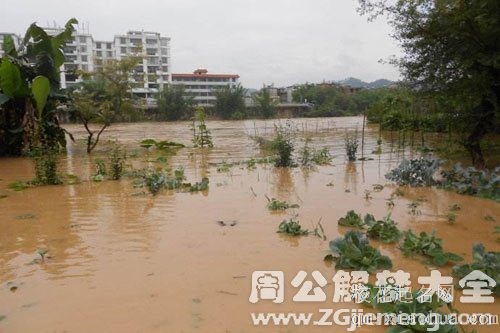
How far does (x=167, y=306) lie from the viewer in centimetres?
293

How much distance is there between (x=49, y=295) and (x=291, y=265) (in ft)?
6.37

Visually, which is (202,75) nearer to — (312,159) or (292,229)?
(312,159)

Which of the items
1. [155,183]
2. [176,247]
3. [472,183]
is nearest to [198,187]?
[155,183]

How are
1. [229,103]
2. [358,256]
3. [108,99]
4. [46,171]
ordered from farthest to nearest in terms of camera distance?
[229,103], [108,99], [46,171], [358,256]

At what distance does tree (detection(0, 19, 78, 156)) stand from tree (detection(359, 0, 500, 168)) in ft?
25.7

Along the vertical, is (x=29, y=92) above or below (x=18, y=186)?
above

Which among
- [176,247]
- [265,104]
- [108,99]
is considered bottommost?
[176,247]

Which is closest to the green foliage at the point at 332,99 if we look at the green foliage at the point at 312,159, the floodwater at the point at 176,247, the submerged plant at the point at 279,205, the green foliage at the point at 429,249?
the green foliage at the point at 312,159

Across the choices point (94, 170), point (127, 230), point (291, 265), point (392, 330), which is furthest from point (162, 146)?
point (392, 330)

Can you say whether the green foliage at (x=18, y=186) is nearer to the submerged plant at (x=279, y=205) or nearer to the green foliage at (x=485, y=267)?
the submerged plant at (x=279, y=205)

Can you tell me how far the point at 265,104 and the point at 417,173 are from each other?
150 feet

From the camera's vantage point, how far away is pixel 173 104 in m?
49.4

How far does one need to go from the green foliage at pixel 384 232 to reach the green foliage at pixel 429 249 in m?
→ 0.17

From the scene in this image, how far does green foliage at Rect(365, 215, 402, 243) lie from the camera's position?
13.9ft
